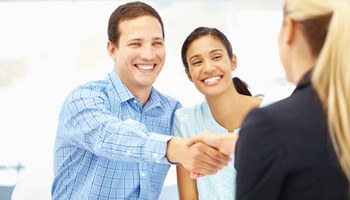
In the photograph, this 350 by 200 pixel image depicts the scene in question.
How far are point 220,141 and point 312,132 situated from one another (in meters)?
0.62

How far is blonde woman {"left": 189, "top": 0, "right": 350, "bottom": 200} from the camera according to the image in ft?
2.67

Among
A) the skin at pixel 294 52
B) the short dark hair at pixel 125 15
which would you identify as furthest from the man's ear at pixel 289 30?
the short dark hair at pixel 125 15

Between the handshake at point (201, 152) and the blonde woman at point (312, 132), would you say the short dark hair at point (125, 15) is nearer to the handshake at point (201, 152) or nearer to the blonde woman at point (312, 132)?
the handshake at point (201, 152)

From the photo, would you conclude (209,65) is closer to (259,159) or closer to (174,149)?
(174,149)

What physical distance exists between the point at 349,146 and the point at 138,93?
1.08 meters

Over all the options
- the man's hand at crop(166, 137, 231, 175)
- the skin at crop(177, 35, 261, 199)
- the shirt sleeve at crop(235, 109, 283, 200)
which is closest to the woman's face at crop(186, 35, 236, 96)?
the skin at crop(177, 35, 261, 199)

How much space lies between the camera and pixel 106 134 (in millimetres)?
1544

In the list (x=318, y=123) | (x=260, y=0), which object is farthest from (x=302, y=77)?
(x=260, y=0)

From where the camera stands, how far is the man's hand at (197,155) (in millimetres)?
1472

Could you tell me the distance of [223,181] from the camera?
1781 millimetres

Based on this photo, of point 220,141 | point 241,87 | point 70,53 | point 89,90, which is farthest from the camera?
point 70,53

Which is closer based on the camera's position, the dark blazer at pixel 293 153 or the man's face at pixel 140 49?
the dark blazer at pixel 293 153

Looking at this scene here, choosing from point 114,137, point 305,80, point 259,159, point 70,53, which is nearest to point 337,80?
point 305,80

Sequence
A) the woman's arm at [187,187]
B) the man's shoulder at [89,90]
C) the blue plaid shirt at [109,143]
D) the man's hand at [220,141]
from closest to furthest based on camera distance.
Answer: the man's hand at [220,141] < the blue plaid shirt at [109,143] < the man's shoulder at [89,90] < the woman's arm at [187,187]
